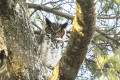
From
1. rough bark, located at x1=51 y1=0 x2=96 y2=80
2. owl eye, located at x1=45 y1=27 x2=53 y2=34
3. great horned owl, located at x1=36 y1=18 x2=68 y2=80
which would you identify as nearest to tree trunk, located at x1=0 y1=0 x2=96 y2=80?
rough bark, located at x1=51 y1=0 x2=96 y2=80

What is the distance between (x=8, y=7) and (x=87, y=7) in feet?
1.49

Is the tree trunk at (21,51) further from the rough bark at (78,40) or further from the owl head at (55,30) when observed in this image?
the owl head at (55,30)

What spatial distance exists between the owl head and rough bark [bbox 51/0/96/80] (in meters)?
1.17

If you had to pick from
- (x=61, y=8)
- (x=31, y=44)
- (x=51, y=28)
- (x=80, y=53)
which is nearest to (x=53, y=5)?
(x=61, y=8)

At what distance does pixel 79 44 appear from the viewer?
1251 millimetres

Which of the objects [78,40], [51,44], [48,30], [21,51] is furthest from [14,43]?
[48,30]

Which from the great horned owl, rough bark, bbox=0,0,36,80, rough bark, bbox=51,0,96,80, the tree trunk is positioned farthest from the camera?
the great horned owl

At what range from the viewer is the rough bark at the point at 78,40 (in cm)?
115

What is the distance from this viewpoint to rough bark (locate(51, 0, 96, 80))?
1.15 metres

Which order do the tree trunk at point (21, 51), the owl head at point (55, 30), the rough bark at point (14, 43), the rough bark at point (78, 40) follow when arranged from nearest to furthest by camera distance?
the rough bark at point (78, 40) → the tree trunk at point (21, 51) → the rough bark at point (14, 43) → the owl head at point (55, 30)

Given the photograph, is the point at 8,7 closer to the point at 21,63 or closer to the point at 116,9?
the point at 21,63

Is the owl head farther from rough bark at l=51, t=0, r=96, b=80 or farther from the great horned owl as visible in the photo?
rough bark at l=51, t=0, r=96, b=80

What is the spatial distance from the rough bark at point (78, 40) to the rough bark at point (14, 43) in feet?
0.62

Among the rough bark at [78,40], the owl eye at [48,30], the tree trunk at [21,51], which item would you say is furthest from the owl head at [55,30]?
the rough bark at [78,40]
